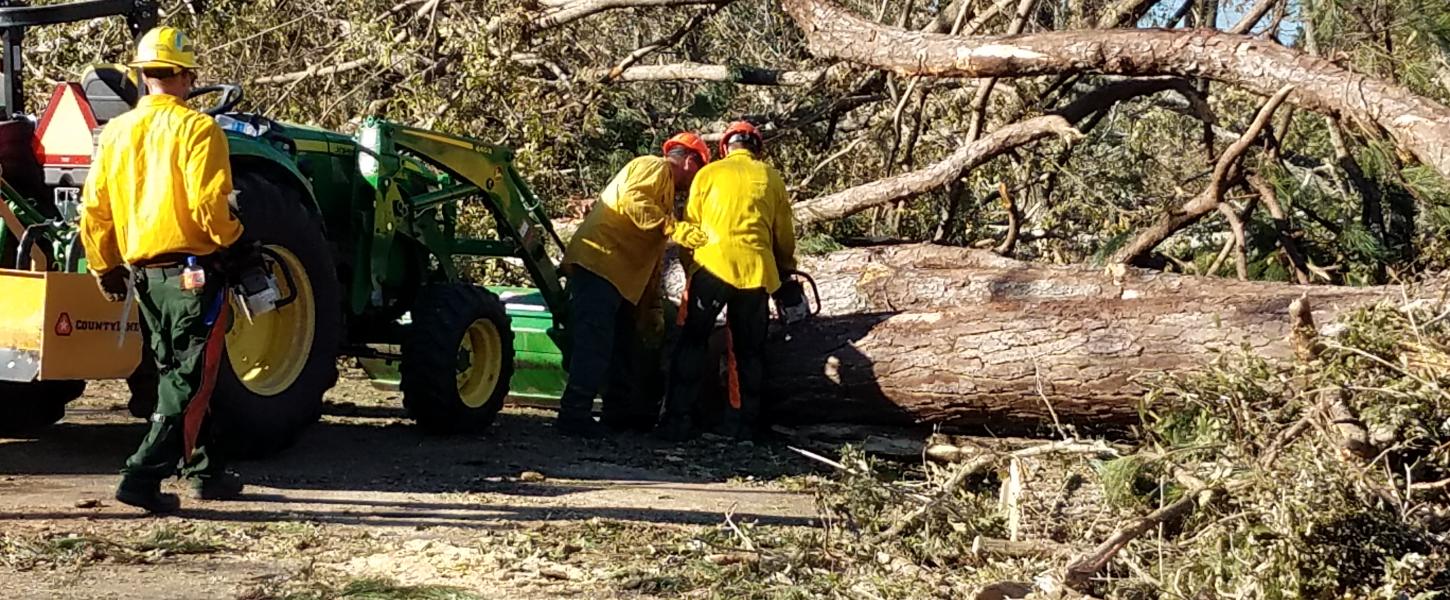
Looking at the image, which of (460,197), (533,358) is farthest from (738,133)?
(533,358)

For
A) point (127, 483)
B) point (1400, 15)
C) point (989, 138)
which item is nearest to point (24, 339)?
point (127, 483)

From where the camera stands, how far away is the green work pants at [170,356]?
5.79 meters

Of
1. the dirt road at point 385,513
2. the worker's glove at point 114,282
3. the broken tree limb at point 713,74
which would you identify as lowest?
the dirt road at point 385,513

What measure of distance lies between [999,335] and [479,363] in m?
2.54

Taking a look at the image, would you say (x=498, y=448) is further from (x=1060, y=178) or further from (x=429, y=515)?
(x=1060, y=178)

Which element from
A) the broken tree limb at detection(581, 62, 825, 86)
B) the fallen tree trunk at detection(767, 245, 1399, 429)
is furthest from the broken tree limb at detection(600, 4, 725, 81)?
the fallen tree trunk at detection(767, 245, 1399, 429)

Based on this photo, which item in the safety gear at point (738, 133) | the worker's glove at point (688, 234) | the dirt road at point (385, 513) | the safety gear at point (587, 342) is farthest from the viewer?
the safety gear at point (738, 133)

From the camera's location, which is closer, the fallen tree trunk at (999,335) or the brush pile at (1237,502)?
the brush pile at (1237,502)

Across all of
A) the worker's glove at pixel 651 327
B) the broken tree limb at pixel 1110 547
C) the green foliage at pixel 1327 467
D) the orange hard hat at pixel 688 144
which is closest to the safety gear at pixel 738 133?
the orange hard hat at pixel 688 144

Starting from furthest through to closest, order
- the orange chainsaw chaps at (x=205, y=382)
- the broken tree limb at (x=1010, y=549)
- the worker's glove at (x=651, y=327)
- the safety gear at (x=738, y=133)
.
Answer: the worker's glove at (x=651, y=327) → the safety gear at (x=738, y=133) → the orange chainsaw chaps at (x=205, y=382) → the broken tree limb at (x=1010, y=549)

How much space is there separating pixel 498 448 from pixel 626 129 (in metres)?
4.40

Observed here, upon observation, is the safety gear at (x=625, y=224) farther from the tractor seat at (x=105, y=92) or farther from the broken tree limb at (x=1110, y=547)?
the broken tree limb at (x=1110, y=547)

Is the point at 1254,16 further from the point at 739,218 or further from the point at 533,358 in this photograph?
the point at 533,358

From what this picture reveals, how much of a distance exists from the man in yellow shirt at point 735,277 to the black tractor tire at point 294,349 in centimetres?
206
